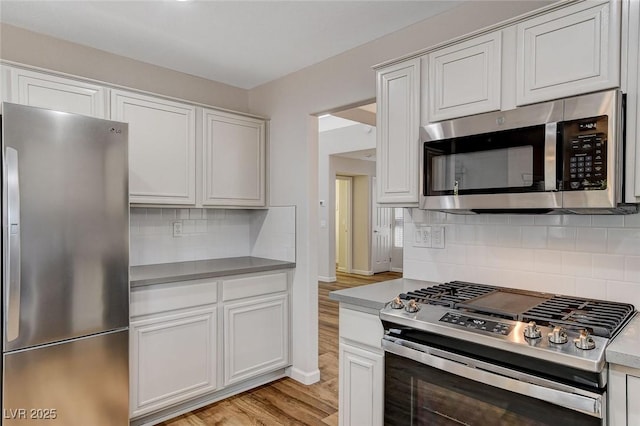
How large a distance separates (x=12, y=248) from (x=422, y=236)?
209 centimetres

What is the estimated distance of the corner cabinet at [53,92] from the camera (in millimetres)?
2135

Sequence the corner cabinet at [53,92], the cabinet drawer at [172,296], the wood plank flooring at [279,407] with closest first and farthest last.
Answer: the corner cabinet at [53,92] < the cabinet drawer at [172,296] < the wood plank flooring at [279,407]

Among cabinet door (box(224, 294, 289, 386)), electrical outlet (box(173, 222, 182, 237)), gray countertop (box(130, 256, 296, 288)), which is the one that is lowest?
cabinet door (box(224, 294, 289, 386))

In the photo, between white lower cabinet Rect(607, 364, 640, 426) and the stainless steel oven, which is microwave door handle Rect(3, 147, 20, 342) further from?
white lower cabinet Rect(607, 364, 640, 426)

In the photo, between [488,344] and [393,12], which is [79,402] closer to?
[488,344]

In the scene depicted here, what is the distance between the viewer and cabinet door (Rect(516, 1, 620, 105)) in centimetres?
139

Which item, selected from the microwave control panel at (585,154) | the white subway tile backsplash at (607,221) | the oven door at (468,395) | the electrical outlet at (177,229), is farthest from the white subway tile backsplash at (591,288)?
the electrical outlet at (177,229)

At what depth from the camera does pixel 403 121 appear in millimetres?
2004

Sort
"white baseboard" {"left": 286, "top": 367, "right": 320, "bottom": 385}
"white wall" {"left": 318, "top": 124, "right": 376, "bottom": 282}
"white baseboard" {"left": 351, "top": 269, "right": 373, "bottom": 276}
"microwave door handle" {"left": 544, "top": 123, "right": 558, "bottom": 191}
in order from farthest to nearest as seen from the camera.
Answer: "white baseboard" {"left": 351, "top": 269, "right": 373, "bottom": 276} < "white wall" {"left": 318, "top": 124, "right": 376, "bottom": 282} < "white baseboard" {"left": 286, "top": 367, "right": 320, "bottom": 385} < "microwave door handle" {"left": 544, "top": 123, "right": 558, "bottom": 191}

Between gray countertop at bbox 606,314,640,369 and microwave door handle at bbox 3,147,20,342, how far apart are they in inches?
93.4

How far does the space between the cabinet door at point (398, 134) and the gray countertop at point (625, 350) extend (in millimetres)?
994

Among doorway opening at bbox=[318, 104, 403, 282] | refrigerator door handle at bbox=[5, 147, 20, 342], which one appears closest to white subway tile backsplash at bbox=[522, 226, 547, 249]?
refrigerator door handle at bbox=[5, 147, 20, 342]

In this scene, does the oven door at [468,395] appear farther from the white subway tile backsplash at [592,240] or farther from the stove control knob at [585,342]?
the white subway tile backsplash at [592,240]

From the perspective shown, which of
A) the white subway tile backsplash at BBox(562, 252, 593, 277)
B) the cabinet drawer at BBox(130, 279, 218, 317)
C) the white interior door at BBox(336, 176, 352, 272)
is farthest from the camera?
the white interior door at BBox(336, 176, 352, 272)
